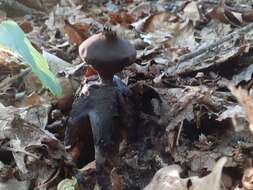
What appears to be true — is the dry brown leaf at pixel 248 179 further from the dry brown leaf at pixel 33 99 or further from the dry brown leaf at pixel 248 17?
the dry brown leaf at pixel 248 17

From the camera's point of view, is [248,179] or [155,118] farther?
[155,118]

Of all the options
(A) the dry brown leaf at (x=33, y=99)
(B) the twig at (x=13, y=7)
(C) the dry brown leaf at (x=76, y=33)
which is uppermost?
(B) the twig at (x=13, y=7)

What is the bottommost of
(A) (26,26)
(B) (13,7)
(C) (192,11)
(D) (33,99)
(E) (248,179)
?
(E) (248,179)

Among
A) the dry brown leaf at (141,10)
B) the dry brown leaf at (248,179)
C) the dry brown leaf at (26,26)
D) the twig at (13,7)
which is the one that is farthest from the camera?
the twig at (13,7)

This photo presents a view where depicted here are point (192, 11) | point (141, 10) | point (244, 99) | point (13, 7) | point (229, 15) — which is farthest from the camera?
point (13, 7)

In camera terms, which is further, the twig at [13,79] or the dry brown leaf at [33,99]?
the twig at [13,79]

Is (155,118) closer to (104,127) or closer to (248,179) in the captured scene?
(104,127)

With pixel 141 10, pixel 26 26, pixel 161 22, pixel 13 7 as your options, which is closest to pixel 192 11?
pixel 161 22

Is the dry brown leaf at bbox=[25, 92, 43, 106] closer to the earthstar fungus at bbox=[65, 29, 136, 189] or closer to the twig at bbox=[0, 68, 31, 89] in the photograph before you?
the twig at bbox=[0, 68, 31, 89]

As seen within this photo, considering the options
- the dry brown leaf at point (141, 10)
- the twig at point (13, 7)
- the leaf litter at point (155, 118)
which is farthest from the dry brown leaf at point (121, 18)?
the twig at point (13, 7)

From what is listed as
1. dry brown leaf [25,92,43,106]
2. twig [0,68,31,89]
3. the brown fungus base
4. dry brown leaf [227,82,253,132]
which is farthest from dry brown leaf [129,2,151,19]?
dry brown leaf [227,82,253,132]
